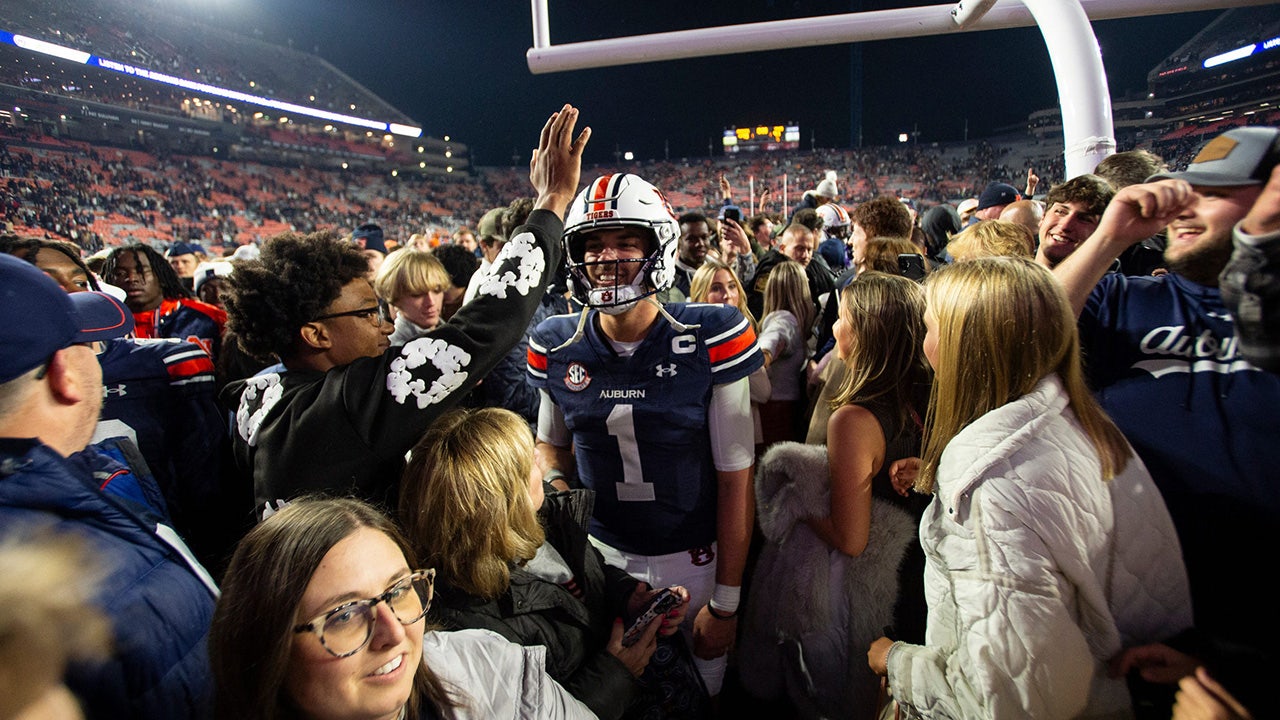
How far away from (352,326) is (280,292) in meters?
0.19

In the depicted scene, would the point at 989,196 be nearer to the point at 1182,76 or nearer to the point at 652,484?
the point at 652,484

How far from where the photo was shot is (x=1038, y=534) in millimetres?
1179

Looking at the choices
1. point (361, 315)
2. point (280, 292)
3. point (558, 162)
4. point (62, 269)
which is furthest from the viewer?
point (62, 269)

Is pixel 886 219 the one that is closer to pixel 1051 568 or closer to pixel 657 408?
pixel 657 408

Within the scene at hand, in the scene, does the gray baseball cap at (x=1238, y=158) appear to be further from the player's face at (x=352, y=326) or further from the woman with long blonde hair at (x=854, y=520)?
the player's face at (x=352, y=326)

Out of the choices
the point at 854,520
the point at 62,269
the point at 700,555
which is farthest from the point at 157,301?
the point at 854,520

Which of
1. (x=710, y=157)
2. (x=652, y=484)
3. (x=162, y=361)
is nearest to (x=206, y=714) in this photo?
(x=652, y=484)

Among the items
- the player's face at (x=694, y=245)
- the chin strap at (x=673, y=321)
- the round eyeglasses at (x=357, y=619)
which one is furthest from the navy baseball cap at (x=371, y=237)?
the round eyeglasses at (x=357, y=619)

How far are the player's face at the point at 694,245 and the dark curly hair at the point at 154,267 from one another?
3945 millimetres

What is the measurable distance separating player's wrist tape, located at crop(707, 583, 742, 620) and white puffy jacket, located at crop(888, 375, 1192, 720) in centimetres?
89

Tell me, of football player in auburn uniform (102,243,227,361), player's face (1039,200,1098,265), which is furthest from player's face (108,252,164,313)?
player's face (1039,200,1098,265)

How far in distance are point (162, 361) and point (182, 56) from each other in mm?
42386

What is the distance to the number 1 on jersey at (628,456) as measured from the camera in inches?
81.2

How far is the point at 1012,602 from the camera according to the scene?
1187 mm
